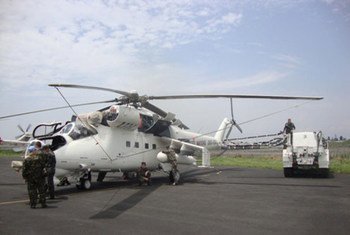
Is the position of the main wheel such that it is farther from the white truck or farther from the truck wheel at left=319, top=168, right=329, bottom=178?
the truck wheel at left=319, top=168, right=329, bottom=178

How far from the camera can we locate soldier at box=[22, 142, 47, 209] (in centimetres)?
1039

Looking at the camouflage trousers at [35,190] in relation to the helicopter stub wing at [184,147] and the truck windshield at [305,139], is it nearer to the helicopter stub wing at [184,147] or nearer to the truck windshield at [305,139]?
the helicopter stub wing at [184,147]

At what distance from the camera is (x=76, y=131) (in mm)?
14094

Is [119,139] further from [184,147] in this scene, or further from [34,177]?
[34,177]

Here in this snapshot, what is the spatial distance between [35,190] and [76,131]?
12.9 ft

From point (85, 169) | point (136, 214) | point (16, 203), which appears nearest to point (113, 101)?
point (85, 169)

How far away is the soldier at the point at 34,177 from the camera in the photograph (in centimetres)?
1039

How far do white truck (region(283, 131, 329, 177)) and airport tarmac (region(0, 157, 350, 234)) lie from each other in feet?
16.4

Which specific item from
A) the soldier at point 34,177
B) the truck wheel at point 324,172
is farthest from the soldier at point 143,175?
the truck wheel at point 324,172

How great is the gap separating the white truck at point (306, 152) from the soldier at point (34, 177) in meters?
13.0

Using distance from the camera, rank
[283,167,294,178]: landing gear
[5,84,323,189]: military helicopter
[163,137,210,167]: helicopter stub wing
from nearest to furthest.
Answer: [5,84,323,189]: military helicopter → [163,137,210,167]: helicopter stub wing → [283,167,294,178]: landing gear

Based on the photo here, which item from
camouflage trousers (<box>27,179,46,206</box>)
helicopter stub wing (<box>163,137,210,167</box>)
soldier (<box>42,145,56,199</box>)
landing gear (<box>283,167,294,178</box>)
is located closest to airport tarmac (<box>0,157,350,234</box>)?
camouflage trousers (<box>27,179,46,206</box>)

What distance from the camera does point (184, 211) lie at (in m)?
9.65

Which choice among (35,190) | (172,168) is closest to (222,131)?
(172,168)
